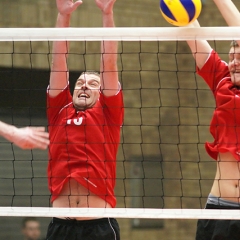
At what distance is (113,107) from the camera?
15.8 ft

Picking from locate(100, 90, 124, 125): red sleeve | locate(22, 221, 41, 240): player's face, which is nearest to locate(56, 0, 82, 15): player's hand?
locate(100, 90, 124, 125): red sleeve

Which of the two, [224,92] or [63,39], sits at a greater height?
[63,39]

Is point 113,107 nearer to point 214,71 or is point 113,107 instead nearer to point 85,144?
point 85,144

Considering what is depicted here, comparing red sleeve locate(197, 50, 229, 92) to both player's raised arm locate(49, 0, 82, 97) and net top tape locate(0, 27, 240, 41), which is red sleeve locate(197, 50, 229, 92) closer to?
net top tape locate(0, 27, 240, 41)

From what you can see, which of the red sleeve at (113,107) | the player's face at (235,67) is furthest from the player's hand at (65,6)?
the player's face at (235,67)

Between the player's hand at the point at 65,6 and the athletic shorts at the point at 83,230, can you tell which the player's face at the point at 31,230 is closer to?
the athletic shorts at the point at 83,230

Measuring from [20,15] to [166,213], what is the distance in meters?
4.96

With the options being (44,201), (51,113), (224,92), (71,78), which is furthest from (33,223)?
(224,92)

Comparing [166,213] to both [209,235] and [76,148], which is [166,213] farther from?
[76,148]

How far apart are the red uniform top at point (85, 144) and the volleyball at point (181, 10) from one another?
76 cm

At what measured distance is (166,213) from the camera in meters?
4.50

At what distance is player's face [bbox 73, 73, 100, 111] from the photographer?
16.0 feet

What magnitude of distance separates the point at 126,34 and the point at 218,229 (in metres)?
1.53

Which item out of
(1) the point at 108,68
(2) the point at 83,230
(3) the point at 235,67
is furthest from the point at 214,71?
(2) the point at 83,230
